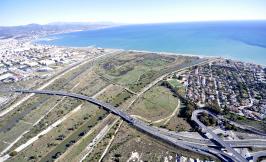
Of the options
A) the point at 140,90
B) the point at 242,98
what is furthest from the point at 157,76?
the point at 242,98

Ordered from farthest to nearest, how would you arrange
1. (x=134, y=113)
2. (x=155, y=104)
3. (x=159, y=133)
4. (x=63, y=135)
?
(x=155, y=104) < (x=134, y=113) < (x=63, y=135) < (x=159, y=133)

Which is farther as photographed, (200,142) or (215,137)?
(215,137)

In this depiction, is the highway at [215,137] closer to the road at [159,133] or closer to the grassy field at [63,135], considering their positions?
the road at [159,133]

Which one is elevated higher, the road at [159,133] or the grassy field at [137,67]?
the grassy field at [137,67]

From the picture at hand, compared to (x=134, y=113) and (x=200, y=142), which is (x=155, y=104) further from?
(x=200, y=142)

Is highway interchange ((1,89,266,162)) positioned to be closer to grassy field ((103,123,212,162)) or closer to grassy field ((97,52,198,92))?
grassy field ((103,123,212,162))

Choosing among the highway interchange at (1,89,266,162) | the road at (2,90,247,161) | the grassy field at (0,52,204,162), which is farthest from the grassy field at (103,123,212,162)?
the highway interchange at (1,89,266,162)

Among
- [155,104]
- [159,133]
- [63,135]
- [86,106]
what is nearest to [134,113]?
[155,104]

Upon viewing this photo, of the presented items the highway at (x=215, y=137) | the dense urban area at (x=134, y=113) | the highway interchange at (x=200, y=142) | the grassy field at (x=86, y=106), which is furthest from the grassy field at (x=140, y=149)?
the highway at (x=215, y=137)

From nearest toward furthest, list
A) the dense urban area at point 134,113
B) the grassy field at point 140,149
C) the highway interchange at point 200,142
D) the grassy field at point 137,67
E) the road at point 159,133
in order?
the highway interchange at point 200,142 < the grassy field at point 140,149 < the road at point 159,133 < the dense urban area at point 134,113 < the grassy field at point 137,67
